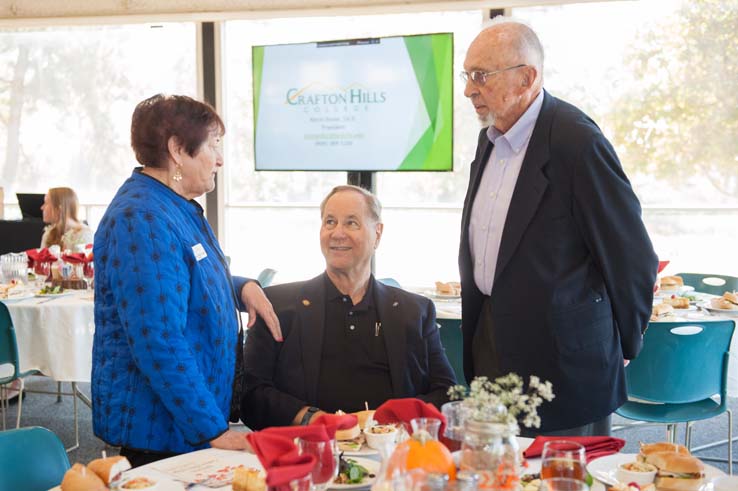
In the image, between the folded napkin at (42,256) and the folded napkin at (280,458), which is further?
the folded napkin at (42,256)

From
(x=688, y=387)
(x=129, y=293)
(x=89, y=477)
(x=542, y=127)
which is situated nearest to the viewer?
(x=89, y=477)

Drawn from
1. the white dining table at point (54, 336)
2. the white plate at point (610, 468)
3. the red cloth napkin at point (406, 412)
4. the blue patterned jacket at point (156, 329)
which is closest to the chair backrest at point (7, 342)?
the white dining table at point (54, 336)

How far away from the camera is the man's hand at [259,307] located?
246cm

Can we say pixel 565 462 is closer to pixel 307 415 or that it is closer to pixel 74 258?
pixel 307 415

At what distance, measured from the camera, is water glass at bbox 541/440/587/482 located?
1.54m

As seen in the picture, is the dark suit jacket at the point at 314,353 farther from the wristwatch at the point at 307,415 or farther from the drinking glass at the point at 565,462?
the drinking glass at the point at 565,462

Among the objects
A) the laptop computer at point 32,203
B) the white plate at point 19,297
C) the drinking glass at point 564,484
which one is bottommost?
the white plate at point 19,297

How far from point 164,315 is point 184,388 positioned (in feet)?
0.63

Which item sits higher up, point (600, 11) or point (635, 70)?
point (600, 11)

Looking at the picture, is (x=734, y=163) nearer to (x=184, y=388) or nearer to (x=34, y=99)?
(x=184, y=388)

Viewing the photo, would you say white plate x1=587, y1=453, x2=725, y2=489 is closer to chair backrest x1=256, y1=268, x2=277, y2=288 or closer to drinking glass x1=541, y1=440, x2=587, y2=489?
drinking glass x1=541, y1=440, x2=587, y2=489

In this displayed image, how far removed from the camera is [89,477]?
5.47 feet

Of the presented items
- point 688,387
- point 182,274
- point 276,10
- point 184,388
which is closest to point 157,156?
point 182,274

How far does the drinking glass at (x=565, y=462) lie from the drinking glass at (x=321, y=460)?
1.37 feet
